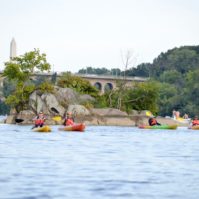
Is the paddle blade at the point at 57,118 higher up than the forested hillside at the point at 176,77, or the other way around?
the forested hillside at the point at 176,77

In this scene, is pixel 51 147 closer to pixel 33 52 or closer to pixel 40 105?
pixel 40 105

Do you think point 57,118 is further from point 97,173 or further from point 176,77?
point 176,77

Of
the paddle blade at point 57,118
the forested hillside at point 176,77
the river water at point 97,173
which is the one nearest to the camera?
the river water at point 97,173

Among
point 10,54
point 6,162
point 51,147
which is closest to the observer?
point 6,162

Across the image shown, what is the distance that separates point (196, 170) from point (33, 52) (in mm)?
61889

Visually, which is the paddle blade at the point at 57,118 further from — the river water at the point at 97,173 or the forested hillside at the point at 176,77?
the river water at the point at 97,173

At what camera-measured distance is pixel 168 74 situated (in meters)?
155

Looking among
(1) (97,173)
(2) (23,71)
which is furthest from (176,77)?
(1) (97,173)

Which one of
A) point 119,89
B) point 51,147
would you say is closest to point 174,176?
point 51,147

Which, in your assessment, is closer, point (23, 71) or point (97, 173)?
point (97, 173)

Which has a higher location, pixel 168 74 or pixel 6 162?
pixel 168 74

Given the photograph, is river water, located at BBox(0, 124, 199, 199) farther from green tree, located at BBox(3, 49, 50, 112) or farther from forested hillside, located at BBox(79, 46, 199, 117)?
forested hillside, located at BBox(79, 46, 199, 117)

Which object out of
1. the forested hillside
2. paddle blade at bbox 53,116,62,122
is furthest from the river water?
the forested hillside

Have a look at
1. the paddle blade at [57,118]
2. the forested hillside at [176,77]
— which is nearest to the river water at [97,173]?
the paddle blade at [57,118]
